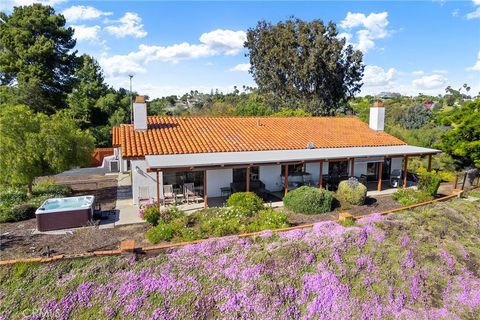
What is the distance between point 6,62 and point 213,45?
22.9 meters

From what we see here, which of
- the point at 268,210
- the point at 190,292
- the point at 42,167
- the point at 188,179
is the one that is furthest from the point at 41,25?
the point at 190,292

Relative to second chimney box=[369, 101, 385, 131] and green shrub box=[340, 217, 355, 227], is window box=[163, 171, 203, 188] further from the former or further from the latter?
second chimney box=[369, 101, 385, 131]

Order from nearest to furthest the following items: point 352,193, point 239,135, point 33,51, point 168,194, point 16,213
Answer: point 16,213 → point 352,193 → point 168,194 → point 239,135 → point 33,51

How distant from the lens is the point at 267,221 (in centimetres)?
1169

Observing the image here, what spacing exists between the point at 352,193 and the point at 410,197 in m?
3.45

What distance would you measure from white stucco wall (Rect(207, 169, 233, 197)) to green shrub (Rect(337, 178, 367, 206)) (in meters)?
6.01

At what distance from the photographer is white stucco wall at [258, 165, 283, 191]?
18531 millimetres

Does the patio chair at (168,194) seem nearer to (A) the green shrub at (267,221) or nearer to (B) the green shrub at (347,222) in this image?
(A) the green shrub at (267,221)

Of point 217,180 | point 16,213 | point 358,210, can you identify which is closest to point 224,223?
point 217,180

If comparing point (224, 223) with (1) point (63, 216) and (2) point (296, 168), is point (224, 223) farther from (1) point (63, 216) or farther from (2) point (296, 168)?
(2) point (296, 168)

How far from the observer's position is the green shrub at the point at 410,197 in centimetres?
1603

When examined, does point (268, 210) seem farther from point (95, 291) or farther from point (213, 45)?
point (213, 45)

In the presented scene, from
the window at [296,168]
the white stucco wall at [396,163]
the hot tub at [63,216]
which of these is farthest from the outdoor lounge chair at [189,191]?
the white stucco wall at [396,163]

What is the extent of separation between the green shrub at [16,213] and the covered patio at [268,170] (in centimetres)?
551
